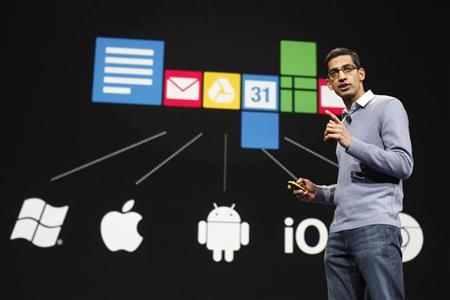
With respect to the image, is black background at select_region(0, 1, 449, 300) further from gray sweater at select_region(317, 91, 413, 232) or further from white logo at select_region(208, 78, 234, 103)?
gray sweater at select_region(317, 91, 413, 232)

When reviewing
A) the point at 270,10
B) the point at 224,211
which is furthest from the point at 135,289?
the point at 270,10

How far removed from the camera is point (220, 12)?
10.2 ft

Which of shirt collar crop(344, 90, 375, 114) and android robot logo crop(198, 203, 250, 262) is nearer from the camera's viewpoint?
shirt collar crop(344, 90, 375, 114)

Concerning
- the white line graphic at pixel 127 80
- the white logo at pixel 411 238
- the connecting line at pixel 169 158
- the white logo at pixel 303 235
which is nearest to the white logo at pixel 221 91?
the connecting line at pixel 169 158

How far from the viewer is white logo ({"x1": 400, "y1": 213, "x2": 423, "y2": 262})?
2920mm

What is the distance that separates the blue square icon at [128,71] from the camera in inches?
115

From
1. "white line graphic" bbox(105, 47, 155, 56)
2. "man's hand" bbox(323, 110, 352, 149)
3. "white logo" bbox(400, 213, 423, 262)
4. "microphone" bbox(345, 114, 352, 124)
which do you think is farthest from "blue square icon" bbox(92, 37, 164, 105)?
"man's hand" bbox(323, 110, 352, 149)

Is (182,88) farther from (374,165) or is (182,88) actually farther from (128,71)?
(374,165)

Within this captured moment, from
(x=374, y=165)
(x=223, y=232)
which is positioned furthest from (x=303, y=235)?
(x=374, y=165)

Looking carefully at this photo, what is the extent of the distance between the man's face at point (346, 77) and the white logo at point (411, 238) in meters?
1.59

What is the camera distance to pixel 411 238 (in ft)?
9.62

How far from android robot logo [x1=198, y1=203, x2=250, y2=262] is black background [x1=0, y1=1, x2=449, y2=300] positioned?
4 cm

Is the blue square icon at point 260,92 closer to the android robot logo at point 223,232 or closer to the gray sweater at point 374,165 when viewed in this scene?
the android robot logo at point 223,232

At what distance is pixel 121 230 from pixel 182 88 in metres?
0.79
